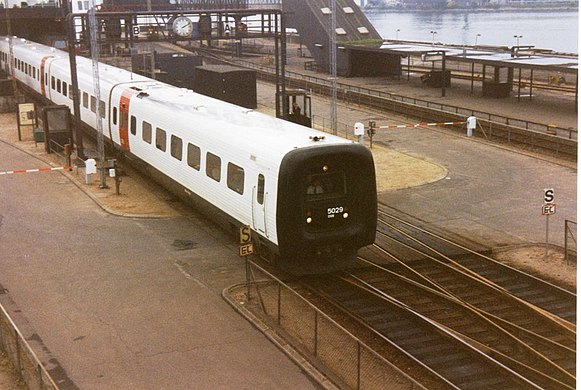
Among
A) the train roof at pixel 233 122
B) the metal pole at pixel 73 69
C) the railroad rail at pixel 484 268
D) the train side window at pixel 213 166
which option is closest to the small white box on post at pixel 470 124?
the railroad rail at pixel 484 268

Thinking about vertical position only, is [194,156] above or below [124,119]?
below

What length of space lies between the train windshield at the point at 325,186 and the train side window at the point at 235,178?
A: 2.22m

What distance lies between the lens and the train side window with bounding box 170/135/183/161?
22.0m

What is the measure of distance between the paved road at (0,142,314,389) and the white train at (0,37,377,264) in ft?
5.05

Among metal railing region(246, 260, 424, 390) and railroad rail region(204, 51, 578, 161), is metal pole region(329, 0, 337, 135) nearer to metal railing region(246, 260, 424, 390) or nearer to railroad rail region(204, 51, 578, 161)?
railroad rail region(204, 51, 578, 161)

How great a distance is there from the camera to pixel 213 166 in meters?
19.8

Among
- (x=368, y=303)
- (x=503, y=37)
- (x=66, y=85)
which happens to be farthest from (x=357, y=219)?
(x=503, y=37)

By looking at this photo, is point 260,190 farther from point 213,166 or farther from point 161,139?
point 161,139

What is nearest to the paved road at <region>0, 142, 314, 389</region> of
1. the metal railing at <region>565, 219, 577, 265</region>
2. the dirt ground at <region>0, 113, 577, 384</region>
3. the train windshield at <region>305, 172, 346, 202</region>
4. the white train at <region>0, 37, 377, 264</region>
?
the dirt ground at <region>0, 113, 577, 384</region>

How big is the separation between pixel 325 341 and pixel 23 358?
5.32m

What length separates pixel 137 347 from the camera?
45.9 feet

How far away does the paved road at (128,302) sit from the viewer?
13.1m

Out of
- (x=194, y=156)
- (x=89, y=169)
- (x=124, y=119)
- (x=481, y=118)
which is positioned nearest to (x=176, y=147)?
(x=194, y=156)

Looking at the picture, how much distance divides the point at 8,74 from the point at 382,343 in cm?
4495
